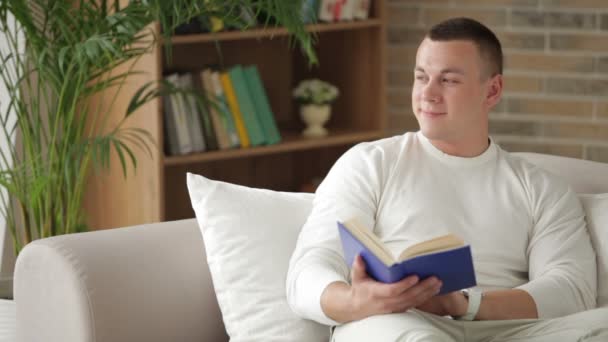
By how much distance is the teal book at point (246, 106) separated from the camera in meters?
3.69

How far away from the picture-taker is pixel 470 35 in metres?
2.29

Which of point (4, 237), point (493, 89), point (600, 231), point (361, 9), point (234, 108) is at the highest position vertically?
point (361, 9)

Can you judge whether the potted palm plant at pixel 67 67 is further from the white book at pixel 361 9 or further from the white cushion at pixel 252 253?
the white book at pixel 361 9

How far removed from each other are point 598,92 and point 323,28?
1.03 metres

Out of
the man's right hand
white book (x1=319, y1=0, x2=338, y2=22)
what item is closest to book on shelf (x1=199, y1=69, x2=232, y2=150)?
white book (x1=319, y1=0, x2=338, y2=22)

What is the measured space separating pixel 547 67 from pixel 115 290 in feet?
7.63

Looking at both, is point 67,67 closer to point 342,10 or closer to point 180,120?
point 180,120

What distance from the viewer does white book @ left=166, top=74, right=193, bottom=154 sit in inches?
139

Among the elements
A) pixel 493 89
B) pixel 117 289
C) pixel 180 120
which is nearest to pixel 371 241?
pixel 117 289

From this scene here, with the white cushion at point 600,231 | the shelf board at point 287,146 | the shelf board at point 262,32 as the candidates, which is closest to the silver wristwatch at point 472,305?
the white cushion at point 600,231

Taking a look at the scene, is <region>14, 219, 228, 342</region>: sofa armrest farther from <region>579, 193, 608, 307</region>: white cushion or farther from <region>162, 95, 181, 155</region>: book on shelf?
<region>162, 95, 181, 155</region>: book on shelf

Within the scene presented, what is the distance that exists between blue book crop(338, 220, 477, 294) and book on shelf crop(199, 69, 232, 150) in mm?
1765

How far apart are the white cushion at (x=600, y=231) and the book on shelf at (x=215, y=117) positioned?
1.55 meters

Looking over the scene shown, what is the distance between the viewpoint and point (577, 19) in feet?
12.6
